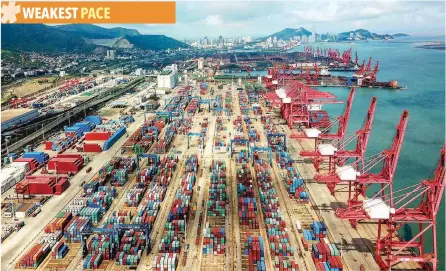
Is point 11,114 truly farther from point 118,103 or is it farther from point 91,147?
point 91,147

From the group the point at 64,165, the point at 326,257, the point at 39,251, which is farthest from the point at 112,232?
the point at 64,165

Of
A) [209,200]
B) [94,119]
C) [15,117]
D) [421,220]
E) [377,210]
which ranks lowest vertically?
[209,200]

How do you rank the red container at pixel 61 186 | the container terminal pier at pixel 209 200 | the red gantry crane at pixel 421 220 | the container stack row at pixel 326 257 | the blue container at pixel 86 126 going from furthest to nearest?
the blue container at pixel 86 126 → the red container at pixel 61 186 → the container terminal pier at pixel 209 200 → the container stack row at pixel 326 257 → the red gantry crane at pixel 421 220

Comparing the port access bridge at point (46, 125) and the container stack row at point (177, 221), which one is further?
the port access bridge at point (46, 125)

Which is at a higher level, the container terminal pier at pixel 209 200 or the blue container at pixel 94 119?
the blue container at pixel 94 119

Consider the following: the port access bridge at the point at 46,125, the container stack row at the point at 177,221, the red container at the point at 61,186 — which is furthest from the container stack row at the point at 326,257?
the port access bridge at the point at 46,125

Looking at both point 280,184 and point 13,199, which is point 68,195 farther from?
point 280,184

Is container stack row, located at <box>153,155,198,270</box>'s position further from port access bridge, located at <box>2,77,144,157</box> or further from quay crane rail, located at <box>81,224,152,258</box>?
port access bridge, located at <box>2,77,144,157</box>

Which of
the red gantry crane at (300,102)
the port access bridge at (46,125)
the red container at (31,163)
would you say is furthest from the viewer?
the red gantry crane at (300,102)

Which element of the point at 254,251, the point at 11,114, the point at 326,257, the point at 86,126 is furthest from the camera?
the point at 11,114

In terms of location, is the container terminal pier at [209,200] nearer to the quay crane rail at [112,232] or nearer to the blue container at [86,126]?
the quay crane rail at [112,232]
